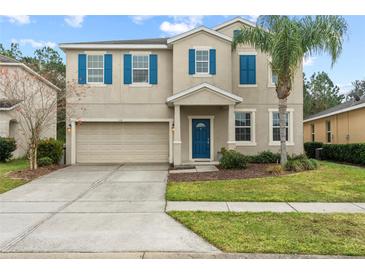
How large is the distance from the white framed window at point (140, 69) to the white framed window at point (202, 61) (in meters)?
2.72

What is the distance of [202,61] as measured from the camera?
16969 mm

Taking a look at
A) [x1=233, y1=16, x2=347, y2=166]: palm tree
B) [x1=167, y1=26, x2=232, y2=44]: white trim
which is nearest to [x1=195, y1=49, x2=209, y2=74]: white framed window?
[x1=167, y1=26, x2=232, y2=44]: white trim

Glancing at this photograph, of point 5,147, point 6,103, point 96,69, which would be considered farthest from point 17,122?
point 96,69

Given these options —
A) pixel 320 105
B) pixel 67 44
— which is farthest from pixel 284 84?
pixel 320 105

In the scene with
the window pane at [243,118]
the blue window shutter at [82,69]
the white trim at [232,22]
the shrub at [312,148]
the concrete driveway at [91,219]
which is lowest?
the concrete driveway at [91,219]

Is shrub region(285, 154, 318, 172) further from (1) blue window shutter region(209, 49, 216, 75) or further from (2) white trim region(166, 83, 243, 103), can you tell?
(1) blue window shutter region(209, 49, 216, 75)

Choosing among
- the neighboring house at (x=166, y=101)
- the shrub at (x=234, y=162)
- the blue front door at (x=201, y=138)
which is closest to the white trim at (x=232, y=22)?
the neighboring house at (x=166, y=101)

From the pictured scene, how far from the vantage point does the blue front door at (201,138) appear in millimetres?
17312

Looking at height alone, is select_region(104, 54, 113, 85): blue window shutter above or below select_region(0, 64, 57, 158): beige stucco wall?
above

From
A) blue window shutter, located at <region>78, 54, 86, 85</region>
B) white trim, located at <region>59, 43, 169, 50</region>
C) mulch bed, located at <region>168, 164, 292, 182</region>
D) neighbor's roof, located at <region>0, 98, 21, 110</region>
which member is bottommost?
mulch bed, located at <region>168, 164, 292, 182</region>

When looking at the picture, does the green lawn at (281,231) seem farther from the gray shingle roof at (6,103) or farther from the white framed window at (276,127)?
the gray shingle roof at (6,103)

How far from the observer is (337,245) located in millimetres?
5125

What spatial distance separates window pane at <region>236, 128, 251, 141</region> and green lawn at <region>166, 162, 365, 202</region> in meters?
5.59

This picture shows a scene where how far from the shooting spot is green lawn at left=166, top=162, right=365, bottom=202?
878cm
